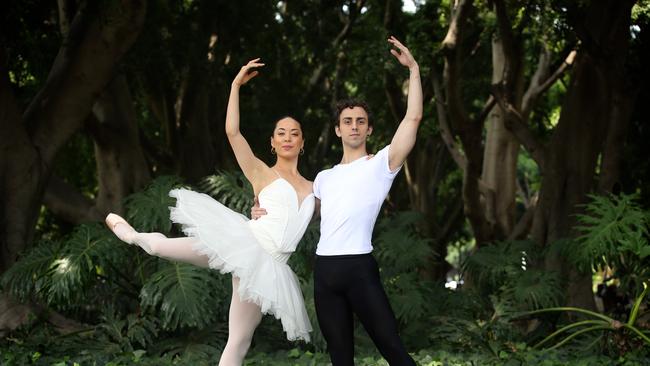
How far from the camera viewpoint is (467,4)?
14.6 metres

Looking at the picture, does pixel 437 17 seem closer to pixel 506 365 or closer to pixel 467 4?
pixel 467 4

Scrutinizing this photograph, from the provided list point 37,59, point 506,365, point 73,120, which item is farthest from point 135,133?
point 506,365

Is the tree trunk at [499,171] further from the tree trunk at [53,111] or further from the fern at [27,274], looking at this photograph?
the fern at [27,274]

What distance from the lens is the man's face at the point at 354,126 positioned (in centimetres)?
559

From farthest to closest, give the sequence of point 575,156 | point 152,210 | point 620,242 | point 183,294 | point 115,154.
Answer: point 115,154, point 575,156, point 152,210, point 620,242, point 183,294

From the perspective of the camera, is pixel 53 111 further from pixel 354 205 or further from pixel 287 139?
pixel 354 205

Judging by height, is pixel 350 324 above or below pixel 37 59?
below

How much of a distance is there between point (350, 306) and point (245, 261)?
26.1 inches

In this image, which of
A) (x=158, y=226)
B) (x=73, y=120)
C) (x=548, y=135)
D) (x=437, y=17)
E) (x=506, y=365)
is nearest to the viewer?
(x=506, y=365)

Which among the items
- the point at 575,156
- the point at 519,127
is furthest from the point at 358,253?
the point at 519,127

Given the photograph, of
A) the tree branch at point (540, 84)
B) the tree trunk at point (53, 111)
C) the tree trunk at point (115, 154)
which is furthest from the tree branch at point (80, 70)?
the tree branch at point (540, 84)

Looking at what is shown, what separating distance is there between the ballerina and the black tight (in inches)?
11.7

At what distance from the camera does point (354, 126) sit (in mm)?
5590

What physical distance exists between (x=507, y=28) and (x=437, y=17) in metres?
2.89
